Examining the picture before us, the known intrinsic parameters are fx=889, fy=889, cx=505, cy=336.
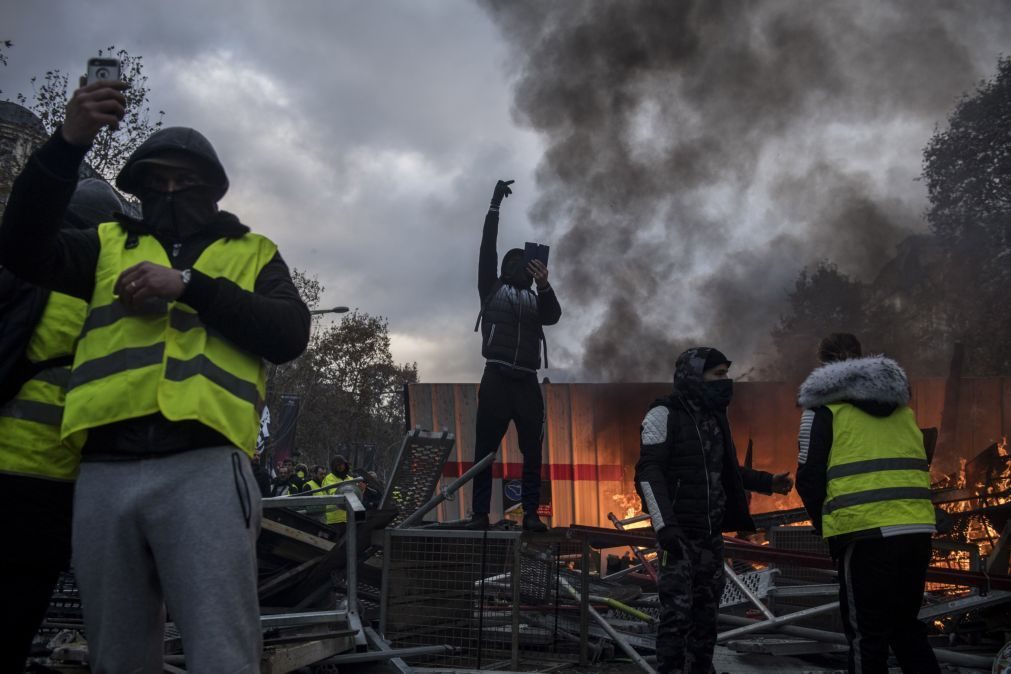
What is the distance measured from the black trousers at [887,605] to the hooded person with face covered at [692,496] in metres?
0.83

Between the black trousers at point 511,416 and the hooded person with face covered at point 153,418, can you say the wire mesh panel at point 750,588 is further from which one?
the hooded person with face covered at point 153,418

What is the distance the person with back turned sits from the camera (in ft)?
14.3

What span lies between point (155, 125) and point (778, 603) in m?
17.6

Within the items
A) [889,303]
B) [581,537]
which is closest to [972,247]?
[889,303]

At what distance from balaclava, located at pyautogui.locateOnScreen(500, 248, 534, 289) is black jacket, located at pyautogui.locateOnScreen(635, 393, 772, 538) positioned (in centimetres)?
161

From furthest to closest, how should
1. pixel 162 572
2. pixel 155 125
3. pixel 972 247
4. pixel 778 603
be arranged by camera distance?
pixel 972 247 < pixel 155 125 < pixel 778 603 < pixel 162 572

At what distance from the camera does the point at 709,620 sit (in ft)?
16.3

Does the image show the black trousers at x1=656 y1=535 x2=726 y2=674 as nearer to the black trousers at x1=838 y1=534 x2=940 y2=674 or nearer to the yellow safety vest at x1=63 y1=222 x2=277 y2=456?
the black trousers at x1=838 y1=534 x2=940 y2=674

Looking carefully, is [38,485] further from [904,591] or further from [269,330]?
[904,591]

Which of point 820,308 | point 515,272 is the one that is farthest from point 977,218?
point 515,272

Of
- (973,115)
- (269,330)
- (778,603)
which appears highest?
(973,115)

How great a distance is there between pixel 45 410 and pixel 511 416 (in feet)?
13.2

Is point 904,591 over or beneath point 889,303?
beneath

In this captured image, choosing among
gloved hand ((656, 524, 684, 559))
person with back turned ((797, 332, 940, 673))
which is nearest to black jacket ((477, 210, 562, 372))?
gloved hand ((656, 524, 684, 559))
